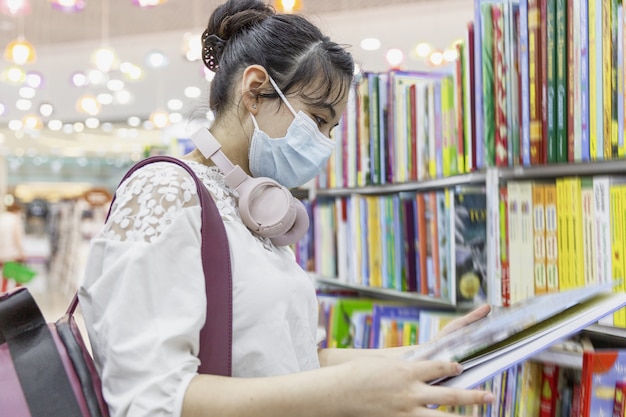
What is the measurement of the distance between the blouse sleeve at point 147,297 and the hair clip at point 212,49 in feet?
1.48

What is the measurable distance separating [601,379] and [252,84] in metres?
0.79

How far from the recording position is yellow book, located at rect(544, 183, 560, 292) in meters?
1.33

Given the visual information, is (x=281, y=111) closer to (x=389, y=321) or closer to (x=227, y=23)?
(x=227, y=23)

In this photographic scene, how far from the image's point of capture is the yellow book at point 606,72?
1.21 meters

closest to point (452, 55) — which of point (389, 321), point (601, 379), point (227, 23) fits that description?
point (389, 321)

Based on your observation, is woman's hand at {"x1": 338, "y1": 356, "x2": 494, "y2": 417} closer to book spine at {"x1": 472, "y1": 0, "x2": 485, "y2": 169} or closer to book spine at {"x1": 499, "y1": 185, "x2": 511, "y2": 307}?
book spine at {"x1": 499, "y1": 185, "x2": 511, "y2": 307}

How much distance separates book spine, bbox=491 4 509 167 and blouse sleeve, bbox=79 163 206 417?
2.65 feet

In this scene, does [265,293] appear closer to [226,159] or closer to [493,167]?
[226,159]

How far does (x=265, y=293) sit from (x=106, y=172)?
2182 cm

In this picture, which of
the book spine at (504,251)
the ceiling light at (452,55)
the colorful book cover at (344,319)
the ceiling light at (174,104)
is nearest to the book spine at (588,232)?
the book spine at (504,251)

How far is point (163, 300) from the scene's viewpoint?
871 millimetres

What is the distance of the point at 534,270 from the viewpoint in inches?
54.7

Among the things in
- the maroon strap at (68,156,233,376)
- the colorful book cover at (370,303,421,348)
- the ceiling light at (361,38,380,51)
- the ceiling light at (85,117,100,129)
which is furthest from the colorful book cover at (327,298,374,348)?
the ceiling light at (85,117,100,129)

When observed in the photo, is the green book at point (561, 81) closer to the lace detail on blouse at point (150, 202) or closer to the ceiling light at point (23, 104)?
the lace detail on blouse at point (150, 202)
